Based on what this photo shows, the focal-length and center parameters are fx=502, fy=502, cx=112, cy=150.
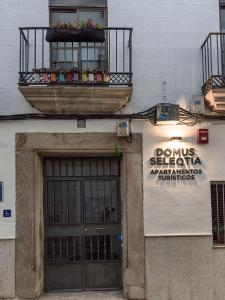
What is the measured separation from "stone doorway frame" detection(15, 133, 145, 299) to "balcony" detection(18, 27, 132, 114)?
0.55m

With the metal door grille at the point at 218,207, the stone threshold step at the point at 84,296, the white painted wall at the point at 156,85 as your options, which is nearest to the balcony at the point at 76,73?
the white painted wall at the point at 156,85

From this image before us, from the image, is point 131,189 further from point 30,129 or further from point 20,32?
point 20,32

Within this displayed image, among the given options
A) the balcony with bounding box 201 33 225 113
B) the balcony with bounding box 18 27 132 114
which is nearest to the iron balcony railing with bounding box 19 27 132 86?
the balcony with bounding box 18 27 132 114

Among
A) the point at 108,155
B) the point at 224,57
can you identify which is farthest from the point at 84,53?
the point at 224,57

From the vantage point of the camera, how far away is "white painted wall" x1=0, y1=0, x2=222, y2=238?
8641 mm

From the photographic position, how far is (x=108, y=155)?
9.12 meters

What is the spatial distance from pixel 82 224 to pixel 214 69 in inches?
144

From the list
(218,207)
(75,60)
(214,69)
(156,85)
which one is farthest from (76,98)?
(218,207)

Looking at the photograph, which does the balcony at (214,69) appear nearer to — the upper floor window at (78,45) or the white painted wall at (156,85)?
the white painted wall at (156,85)

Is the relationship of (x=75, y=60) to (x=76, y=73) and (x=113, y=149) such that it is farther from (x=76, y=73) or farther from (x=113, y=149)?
(x=113, y=149)

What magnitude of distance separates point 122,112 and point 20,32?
2213 mm

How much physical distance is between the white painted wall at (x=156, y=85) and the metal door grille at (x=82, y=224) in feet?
2.56

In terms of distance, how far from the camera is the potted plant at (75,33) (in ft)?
27.5

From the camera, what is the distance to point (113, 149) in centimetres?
878
